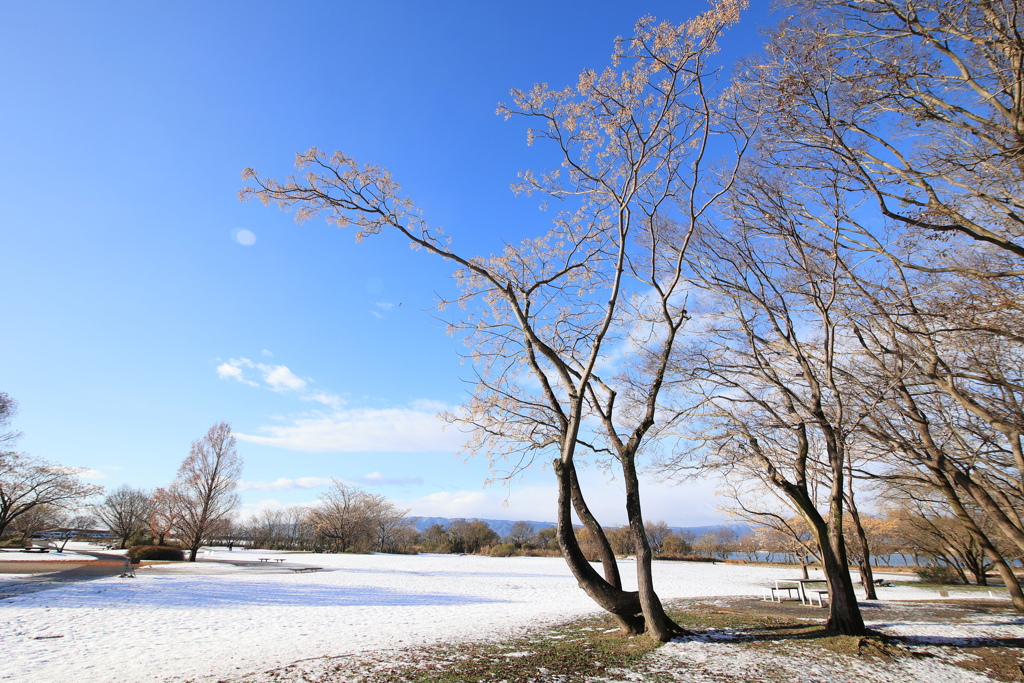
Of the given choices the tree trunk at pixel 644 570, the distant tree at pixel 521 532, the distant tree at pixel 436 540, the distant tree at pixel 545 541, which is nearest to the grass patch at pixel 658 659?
the tree trunk at pixel 644 570

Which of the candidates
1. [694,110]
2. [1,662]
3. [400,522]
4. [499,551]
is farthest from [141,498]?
[694,110]

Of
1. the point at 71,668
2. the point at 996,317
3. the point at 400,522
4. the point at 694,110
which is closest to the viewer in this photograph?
the point at 71,668

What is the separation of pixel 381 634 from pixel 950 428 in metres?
12.1

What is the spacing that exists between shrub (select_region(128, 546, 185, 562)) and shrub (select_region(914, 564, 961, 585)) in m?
44.4

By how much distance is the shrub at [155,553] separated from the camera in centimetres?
2800

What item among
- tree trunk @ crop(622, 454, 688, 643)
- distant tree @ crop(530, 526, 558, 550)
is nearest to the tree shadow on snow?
tree trunk @ crop(622, 454, 688, 643)

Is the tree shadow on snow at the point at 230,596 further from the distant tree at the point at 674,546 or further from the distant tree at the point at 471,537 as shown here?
the distant tree at the point at 674,546

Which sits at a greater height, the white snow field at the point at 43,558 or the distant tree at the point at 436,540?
the white snow field at the point at 43,558

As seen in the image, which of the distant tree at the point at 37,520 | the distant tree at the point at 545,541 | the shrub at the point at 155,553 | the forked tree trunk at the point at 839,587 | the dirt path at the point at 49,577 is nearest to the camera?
the forked tree trunk at the point at 839,587

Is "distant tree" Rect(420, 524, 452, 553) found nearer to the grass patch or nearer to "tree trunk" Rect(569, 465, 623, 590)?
the grass patch

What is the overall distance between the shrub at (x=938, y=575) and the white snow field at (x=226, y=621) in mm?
10120

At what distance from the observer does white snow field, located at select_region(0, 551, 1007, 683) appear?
6570mm

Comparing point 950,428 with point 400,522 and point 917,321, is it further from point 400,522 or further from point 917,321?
point 400,522

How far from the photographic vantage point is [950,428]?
923 centimetres
